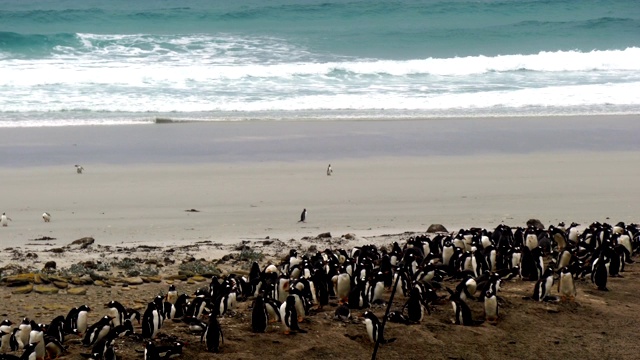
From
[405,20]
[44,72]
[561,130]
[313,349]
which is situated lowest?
[313,349]

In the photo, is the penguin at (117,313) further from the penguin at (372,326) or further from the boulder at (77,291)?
the penguin at (372,326)

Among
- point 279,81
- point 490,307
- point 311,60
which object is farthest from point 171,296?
point 311,60

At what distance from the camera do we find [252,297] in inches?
368

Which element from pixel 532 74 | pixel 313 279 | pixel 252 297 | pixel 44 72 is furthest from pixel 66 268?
pixel 532 74

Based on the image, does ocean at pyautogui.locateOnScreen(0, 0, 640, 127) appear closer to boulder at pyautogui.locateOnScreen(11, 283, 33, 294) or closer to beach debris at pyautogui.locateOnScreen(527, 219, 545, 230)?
beach debris at pyautogui.locateOnScreen(527, 219, 545, 230)

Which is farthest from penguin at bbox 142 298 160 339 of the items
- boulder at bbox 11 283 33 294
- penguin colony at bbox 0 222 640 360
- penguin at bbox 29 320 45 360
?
boulder at bbox 11 283 33 294

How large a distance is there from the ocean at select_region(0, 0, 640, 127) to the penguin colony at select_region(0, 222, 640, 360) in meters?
14.2

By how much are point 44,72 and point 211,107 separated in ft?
28.8

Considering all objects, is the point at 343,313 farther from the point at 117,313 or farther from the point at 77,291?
the point at 77,291

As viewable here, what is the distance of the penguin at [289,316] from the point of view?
818 cm

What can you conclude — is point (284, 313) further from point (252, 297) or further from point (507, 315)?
point (507, 315)

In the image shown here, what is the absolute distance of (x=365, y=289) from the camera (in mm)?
8914

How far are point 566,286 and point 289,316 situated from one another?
2.87m

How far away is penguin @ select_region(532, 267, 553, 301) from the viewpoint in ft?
30.3
